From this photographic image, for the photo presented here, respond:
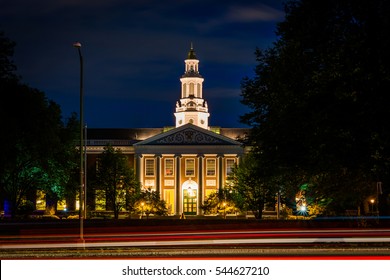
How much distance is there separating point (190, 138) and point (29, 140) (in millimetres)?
61256

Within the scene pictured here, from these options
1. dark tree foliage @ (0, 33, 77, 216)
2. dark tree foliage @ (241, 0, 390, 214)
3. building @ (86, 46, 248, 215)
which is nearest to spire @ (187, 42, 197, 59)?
building @ (86, 46, 248, 215)

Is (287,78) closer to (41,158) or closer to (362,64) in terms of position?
(362,64)

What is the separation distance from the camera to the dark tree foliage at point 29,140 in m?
42.8

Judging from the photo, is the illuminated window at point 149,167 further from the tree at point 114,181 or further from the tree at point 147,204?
the tree at point 114,181

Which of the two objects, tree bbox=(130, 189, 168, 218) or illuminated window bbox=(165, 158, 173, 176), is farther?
illuminated window bbox=(165, 158, 173, 176)

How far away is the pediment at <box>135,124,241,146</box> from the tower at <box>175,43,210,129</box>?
1502 centimetres

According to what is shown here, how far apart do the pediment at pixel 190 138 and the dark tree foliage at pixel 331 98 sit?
75804mm

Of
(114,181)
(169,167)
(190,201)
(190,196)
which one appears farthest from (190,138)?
(114,181)

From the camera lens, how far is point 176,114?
13025cm

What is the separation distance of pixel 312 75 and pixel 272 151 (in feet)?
14.3

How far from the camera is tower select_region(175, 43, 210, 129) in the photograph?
129 m

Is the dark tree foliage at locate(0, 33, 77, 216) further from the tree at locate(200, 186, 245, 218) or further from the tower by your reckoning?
the tower

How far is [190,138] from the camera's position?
113 metres
